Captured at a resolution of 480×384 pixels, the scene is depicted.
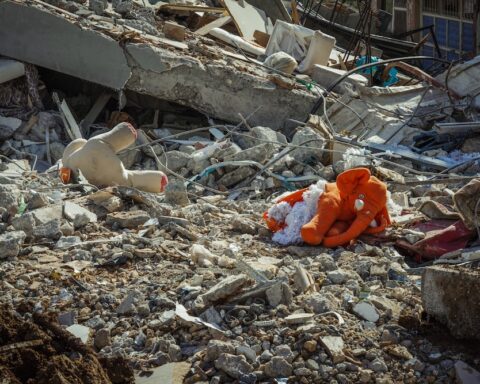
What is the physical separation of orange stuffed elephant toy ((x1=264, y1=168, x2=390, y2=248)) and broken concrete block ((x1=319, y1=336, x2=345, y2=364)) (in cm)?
178

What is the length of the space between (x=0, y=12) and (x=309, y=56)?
13.9 feet

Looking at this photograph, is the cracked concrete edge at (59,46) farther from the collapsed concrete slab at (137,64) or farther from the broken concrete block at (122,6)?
the broken concrete block at (122,6)

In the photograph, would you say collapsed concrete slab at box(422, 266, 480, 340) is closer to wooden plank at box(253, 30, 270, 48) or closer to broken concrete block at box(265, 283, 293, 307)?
broken concrete block at box(265, 283, 293, 307)

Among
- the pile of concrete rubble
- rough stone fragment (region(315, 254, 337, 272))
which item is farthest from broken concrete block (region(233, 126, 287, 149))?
rough stone fragment (region(315, 254, 337, 272))

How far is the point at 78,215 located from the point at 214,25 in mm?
6977

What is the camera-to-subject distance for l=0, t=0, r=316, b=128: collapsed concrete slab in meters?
10.2

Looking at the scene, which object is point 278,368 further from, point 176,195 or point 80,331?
point 176,195

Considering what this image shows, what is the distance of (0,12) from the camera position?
1033 cm

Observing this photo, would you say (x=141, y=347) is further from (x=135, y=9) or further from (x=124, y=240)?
(x=135, y=9)

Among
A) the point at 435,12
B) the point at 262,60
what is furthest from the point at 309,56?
the point at 435,12

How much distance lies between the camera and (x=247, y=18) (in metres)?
13.5

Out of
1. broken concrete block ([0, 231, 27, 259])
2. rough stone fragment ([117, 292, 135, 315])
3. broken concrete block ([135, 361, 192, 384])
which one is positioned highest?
broken concrete block ([135, 361, 192, 384])

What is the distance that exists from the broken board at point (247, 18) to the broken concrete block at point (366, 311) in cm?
867

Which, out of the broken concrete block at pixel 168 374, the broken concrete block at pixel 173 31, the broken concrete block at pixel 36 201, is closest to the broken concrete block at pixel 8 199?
the broken concrete block at pixel 36 201
